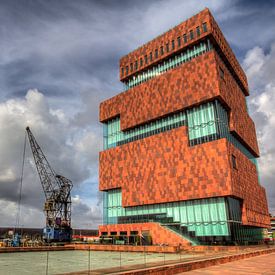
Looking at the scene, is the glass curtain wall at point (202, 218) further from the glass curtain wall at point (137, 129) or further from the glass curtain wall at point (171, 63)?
the glass curtain wall at point (171, 63)

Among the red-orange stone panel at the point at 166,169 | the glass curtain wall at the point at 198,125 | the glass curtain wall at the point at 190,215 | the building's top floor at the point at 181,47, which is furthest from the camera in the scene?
the building's top floor at the point at 181,47

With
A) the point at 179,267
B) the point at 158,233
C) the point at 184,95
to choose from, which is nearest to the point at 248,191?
the point at 158,233

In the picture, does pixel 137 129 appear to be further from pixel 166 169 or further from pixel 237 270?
pixel 237 270

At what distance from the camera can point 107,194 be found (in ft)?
280

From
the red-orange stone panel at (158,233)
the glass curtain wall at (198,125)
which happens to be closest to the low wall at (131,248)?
the red-orange stone panel at (158,233)

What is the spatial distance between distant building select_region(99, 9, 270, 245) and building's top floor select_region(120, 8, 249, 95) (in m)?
0.27

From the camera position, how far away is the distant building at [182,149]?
202 ft

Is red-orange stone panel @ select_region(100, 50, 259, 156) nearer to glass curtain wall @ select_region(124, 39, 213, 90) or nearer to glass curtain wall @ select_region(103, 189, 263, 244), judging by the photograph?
glass curtain wall @ select_region(124, 39, 213, 90)

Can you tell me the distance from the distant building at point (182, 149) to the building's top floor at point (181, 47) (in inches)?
10.7

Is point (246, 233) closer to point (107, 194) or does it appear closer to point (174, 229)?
point (174, 229)

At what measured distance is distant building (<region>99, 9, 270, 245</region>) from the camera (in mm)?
61688

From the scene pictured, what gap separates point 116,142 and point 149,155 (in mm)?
15720

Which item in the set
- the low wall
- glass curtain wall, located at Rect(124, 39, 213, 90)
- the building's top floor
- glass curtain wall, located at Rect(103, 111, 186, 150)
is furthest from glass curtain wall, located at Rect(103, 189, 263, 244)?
the building's top floor

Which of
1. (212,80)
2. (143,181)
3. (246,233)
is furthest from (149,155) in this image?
(246,233)
